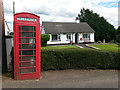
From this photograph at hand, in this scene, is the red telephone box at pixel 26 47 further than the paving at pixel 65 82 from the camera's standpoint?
Yes

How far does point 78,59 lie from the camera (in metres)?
6.09

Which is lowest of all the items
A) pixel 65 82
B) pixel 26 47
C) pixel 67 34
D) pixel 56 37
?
pixel 65 82

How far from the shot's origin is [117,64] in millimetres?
6348

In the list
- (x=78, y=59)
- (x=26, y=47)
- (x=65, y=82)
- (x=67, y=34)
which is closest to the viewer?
(x=65, y=82)

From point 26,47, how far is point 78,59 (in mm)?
3187

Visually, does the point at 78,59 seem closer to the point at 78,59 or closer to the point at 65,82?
the point at 78,59

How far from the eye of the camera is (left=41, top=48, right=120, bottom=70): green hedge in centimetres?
586

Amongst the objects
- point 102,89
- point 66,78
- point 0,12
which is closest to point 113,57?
point 102,89

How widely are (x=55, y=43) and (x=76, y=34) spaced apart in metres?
5.68

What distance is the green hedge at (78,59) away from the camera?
5855 mm

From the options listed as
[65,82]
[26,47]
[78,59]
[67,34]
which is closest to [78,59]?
[78,59]

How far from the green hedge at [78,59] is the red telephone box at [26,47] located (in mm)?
982

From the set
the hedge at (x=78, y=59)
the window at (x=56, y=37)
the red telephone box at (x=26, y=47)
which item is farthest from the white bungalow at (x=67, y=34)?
the red telephone box at (x=26, y=47)

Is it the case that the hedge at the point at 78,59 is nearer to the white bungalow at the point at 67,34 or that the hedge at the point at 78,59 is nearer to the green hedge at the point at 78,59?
the green hedge at the point at 78,59
